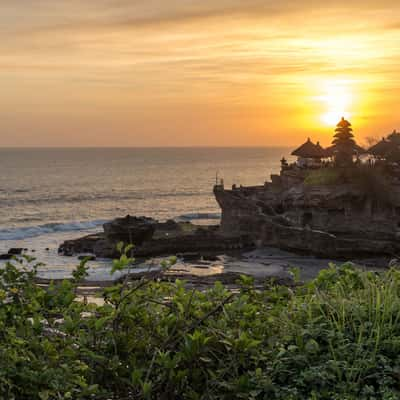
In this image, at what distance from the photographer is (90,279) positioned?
39812 mm

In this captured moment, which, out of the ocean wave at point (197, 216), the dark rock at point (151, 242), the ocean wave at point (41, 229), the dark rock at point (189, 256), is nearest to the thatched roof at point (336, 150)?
the dark rock at point (151, 242)

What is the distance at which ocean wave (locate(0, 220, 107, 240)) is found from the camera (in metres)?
68.5

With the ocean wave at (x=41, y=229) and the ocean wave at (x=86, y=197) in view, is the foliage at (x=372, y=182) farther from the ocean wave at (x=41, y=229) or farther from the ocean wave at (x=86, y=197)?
the ocean wave at (x=86, y=197)

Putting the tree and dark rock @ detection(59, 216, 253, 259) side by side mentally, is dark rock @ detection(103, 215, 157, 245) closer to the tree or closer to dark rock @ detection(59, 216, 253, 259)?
dark rock @ detection(59, 216, 253, 259)

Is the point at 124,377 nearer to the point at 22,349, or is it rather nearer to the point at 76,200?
the point at 22,349

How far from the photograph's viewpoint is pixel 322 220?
54844 mm

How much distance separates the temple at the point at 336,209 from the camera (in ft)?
161

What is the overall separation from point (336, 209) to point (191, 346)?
50.2 m

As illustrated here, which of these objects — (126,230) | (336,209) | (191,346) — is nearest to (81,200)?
(126,230)

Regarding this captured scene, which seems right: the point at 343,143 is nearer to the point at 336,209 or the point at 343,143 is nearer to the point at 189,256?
the point at 336,209

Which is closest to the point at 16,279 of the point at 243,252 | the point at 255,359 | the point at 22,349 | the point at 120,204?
the point at 22,349

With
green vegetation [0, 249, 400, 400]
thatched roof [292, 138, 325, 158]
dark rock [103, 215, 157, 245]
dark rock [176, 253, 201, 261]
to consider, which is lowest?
dark rock [176, 253, 201, 261]

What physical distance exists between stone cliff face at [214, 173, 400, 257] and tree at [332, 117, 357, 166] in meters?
4.12

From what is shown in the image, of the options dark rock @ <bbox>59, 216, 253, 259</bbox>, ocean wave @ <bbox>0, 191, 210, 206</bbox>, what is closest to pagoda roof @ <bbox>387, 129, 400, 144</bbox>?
dark rock @ <bbox>59, 216, 253, 259</bbox>
